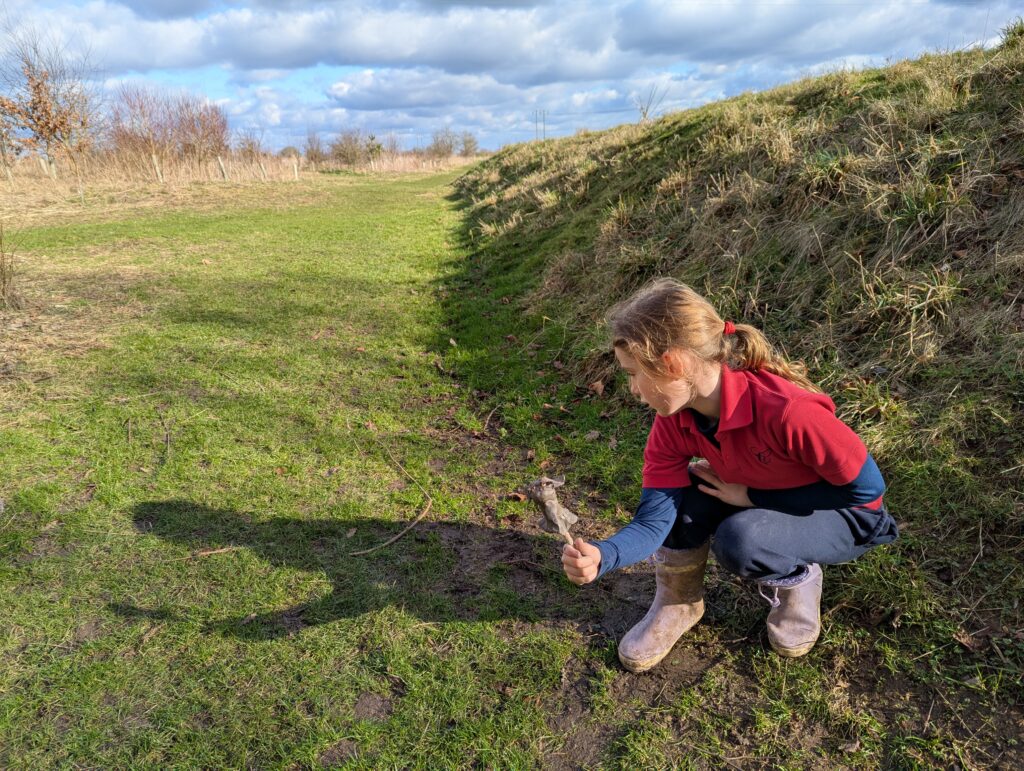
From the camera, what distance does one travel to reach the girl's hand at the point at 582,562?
81.0 inches

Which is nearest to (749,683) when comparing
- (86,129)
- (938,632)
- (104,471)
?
(938,632)

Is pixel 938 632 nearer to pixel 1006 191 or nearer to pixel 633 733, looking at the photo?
pixel 633 733

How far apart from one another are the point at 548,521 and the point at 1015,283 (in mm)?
3337

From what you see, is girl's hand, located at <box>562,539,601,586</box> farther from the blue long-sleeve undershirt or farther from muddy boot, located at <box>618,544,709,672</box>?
muddy boot, located at <box>618,544,709,672</box>

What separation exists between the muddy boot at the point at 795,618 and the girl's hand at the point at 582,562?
87cm

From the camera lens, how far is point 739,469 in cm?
240

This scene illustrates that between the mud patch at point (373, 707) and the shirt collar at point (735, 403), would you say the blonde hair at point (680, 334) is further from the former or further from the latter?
the mud patch at point (373, 707)

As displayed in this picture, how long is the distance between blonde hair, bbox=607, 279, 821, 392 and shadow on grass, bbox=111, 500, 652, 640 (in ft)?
4.40

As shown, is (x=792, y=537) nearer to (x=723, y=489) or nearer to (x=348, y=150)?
(x=723, y=489)

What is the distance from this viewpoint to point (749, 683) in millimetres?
2518

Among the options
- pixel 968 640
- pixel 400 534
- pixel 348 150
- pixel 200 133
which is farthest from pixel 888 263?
pixel 348 150

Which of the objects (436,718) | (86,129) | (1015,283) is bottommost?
(436,718)

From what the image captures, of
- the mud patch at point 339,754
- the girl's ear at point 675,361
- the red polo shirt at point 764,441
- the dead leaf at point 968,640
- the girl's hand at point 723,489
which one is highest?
the girl's ear at point 675,361

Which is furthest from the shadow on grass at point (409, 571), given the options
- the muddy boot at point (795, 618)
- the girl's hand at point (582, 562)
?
the girl's hand at point (582, 562)
